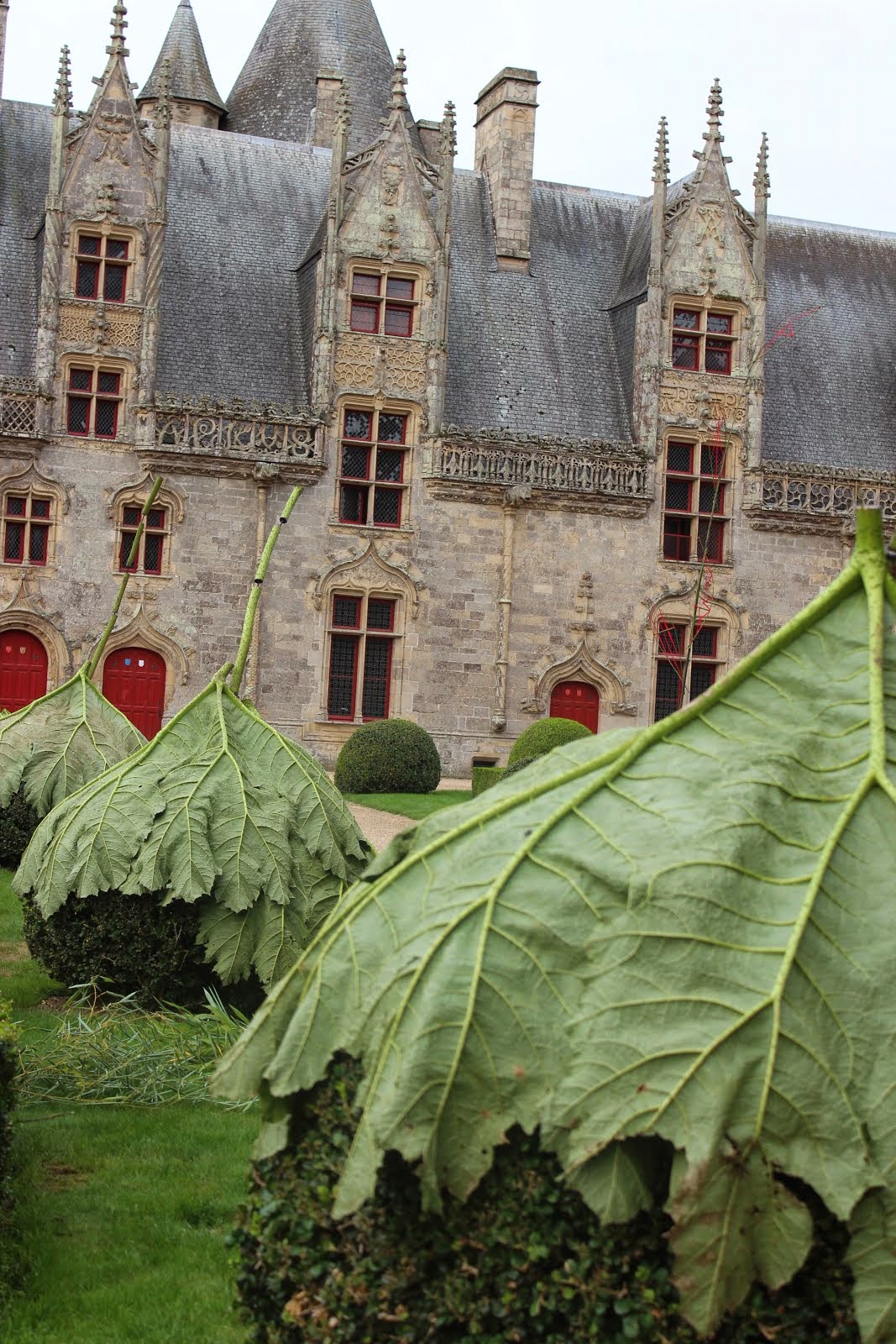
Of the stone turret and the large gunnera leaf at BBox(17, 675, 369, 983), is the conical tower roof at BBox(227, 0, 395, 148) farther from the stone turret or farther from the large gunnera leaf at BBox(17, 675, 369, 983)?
the large gunnera leaf at BBox(17, 675, 369, 983)

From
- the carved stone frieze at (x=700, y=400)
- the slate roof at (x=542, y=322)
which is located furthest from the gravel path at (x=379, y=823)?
the carved stone frieze at (x=700, y=400)

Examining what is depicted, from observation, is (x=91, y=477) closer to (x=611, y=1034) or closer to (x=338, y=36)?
(x=338, y=36)

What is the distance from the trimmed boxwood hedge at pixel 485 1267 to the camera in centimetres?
290

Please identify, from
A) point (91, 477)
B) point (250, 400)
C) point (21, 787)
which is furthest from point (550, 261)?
point (21, 787)

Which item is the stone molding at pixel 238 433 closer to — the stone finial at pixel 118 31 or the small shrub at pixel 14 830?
the stone finial at pixel 118 31

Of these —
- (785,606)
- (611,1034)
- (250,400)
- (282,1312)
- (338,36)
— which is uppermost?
(338,36)

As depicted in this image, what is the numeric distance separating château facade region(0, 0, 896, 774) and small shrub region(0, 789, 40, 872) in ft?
42.8

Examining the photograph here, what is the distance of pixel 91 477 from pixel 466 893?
24088 millimetres

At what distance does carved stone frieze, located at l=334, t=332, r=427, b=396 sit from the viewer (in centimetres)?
2778

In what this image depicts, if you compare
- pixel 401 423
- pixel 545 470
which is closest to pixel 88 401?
pixel 401 423

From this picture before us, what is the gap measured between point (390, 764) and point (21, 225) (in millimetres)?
11845

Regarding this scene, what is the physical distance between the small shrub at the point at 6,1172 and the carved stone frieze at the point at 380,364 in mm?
23240

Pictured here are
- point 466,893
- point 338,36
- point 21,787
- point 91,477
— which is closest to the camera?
point 466,893

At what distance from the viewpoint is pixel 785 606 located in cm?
2977
